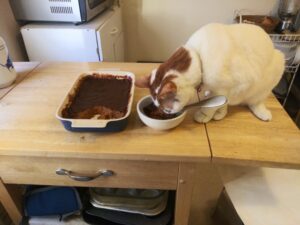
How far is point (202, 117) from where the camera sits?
57 cm

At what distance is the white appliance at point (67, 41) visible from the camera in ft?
3.78

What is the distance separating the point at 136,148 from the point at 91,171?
0.16m

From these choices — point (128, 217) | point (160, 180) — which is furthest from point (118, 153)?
point (128, 217)

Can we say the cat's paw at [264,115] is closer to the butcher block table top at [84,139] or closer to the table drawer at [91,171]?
the butcher block table top at [84,139]

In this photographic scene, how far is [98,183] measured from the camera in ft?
1.99

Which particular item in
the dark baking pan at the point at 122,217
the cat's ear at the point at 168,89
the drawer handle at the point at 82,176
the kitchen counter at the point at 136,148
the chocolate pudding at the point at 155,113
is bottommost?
the dark baking pan at the point at 122,217

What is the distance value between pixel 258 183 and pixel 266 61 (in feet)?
1.36

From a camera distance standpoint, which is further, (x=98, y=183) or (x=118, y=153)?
(x=98, y=183)

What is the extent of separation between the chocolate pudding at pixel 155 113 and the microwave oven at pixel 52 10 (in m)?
0.85

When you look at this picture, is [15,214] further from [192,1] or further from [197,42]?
[192,1]

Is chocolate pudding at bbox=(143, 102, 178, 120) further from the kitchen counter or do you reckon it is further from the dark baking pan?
the dark baking pan

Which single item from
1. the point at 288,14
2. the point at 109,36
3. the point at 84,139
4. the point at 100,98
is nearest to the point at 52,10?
the point at 109,36

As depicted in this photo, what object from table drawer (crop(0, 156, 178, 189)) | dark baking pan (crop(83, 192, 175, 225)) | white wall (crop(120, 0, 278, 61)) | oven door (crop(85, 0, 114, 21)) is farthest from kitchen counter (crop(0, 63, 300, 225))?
white wall (crop(120, 0, 278, 61))

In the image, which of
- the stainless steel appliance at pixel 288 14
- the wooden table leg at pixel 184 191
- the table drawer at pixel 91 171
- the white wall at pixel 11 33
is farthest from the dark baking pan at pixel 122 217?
the stainless steel appliance at pixel 288 14
